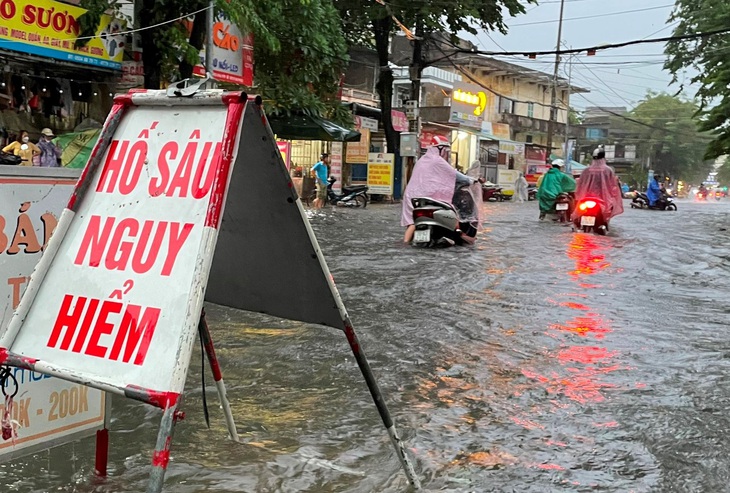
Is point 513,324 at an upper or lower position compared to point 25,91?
lower

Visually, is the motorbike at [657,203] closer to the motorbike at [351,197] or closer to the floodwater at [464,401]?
the motorbike at [351,197]

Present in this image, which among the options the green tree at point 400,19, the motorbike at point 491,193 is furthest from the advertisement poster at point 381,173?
the motorbike at point 491,193

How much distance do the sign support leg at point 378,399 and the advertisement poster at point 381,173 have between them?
22367mm

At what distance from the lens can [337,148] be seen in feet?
85.6

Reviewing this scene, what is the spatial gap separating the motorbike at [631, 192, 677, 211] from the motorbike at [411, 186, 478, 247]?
646 inches

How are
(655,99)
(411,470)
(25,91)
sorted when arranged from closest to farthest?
(411,470)
(25,91)
(655,99)

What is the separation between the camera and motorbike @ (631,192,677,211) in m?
25.2

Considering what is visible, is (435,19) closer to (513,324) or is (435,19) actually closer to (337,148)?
(337,148)

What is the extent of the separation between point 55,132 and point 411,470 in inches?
418

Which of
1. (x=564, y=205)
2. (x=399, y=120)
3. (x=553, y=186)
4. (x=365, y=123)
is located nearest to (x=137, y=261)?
(x=564, y=205)

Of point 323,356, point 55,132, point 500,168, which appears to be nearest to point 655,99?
point 500,168

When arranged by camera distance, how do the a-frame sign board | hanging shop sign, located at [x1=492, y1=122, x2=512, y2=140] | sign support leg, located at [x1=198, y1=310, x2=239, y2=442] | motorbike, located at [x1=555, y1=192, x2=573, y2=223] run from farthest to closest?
hanging shop sign, located at [x1=492, y1=122, x2=512, y2=140] < motorbike, located at [x1=555, y1=192, x2=573, y2=223] < sign support leg, located at [x1=198, y1=310, x2=239, y2=442] < the a-frame sign board

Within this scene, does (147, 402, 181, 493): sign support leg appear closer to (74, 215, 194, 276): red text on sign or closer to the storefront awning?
(74, 215, 194, 276): red text on sign

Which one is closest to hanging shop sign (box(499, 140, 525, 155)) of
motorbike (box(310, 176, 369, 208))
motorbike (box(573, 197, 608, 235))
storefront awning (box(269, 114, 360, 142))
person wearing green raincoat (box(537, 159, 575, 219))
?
motorbike (box(310, 176, 369, 208))
